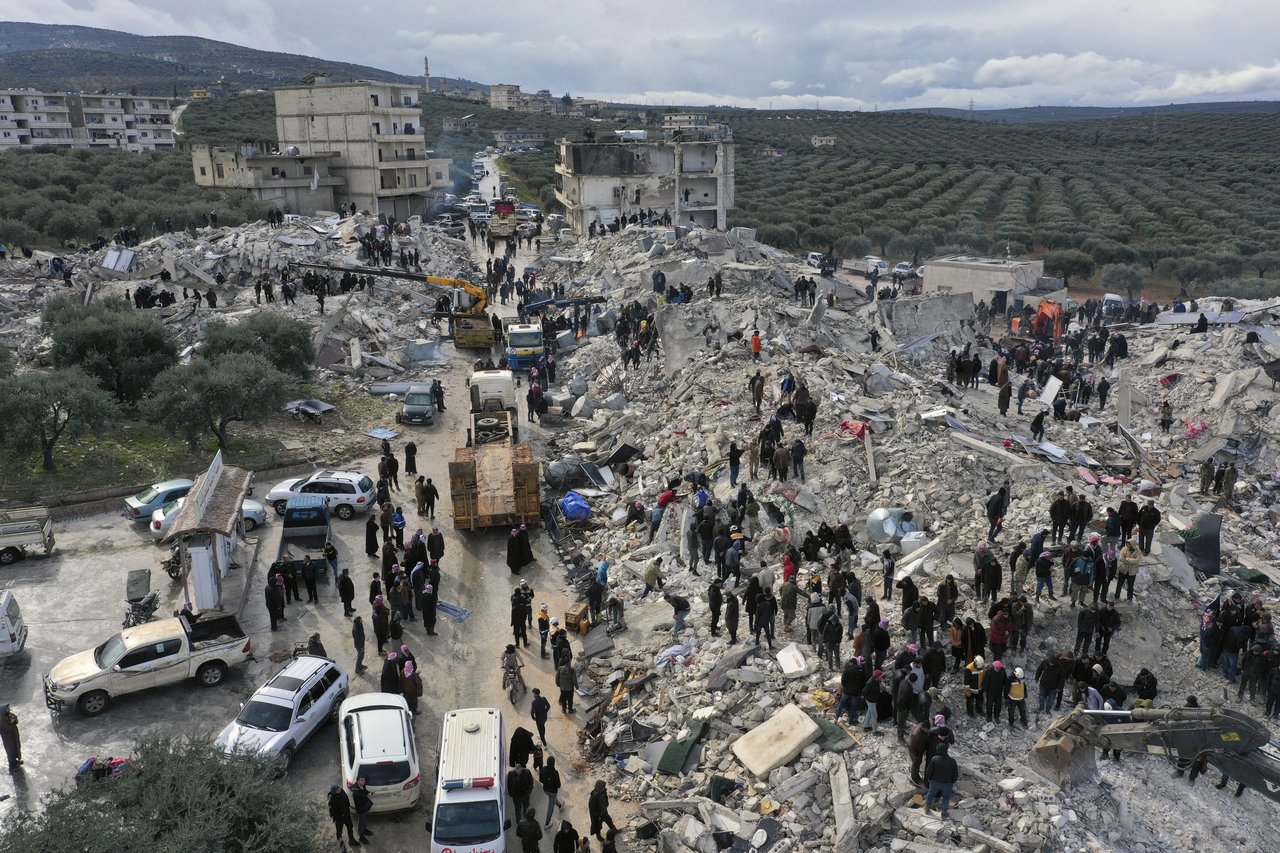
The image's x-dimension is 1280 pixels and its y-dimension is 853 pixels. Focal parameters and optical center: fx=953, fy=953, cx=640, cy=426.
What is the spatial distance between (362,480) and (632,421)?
766 cm

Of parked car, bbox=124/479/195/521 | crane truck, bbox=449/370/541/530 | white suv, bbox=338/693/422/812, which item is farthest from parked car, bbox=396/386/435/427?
white suv, bbox=338/693/422/812

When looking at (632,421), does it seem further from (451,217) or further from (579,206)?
(451,217)

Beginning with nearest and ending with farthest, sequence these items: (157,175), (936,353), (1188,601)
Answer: (1188,601) < (936,353) < (157,175)

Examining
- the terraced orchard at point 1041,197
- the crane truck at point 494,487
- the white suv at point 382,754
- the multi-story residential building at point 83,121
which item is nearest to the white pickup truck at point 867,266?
the terraced orchard at point 1041,197

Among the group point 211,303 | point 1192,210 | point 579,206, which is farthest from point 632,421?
point 1192,210

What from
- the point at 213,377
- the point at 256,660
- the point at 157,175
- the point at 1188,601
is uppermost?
the point at 157,175

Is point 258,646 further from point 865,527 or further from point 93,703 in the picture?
point 865,527

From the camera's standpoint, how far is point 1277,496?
23.8m

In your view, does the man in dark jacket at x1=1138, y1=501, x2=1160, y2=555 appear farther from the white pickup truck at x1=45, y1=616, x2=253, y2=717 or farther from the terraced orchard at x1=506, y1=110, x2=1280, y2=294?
the terraced orchard at x1=506, y1=110, x2=1280, y2=294

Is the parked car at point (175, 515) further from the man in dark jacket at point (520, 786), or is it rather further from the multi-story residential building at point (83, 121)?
the multi-story residential building at point (83, 121)

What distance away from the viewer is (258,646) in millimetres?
17297

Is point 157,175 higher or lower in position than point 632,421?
higher

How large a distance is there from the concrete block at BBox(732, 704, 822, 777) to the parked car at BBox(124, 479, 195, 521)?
15152 mm

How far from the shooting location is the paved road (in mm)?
13906
